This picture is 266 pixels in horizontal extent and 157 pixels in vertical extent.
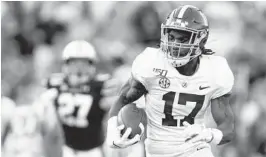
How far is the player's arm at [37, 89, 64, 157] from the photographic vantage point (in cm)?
286

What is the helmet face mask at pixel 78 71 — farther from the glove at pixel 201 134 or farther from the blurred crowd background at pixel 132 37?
the glove at pixel 201 134

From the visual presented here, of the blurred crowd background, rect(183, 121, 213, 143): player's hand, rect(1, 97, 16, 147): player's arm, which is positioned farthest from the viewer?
rect(1, 97, 16, 147): player's arm

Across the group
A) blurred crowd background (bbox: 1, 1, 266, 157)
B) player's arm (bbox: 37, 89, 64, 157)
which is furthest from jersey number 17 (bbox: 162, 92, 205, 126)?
player's arm (bbox: 37, 89, 64, 157)

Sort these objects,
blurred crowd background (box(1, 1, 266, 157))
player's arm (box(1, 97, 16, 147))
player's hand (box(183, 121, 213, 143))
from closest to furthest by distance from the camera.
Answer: player's hand (box(183, 121, 213, 143))
blurred crowd background (box(1, 1, 266, 157))
player's arm (box(1, 97, 16, 147))

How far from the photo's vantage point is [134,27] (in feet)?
9.16

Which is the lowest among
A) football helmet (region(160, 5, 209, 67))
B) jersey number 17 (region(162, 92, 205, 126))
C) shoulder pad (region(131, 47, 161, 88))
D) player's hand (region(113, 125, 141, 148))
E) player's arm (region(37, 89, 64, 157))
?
player's arm (region(37, 89, 64, 157))

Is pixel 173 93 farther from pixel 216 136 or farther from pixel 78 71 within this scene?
pixel 78 71

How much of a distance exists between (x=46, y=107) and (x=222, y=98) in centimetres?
104

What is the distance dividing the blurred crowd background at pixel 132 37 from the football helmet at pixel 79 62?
0.04 meters

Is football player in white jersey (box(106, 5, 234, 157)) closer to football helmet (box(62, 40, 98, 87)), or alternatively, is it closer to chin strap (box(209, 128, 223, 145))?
chin strap (box(209, 128, 223, 145))

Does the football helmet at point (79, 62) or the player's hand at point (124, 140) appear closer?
the player's hand at point (124, 140)

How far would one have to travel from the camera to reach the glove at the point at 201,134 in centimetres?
218

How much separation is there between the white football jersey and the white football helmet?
548 mm

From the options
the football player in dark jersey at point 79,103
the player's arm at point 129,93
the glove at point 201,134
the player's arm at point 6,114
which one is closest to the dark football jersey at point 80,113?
the football player in dark jersey at point 79,103
